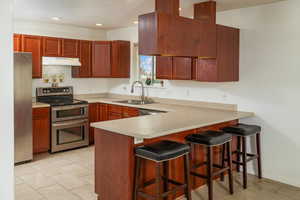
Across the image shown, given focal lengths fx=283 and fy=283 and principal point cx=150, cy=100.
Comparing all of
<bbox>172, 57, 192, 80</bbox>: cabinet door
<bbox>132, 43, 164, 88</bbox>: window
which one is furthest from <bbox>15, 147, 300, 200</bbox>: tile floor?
<bbox>132, 43, 164, 88</bbox>: window

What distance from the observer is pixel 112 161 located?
2941 millimetres

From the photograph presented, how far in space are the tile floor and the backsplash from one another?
5.35 feet

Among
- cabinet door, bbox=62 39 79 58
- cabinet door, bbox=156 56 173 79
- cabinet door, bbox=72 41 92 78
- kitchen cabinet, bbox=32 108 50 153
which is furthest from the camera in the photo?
cabinet door, bbox=72 41 92 78

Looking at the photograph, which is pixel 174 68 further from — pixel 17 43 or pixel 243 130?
pixel 17 43

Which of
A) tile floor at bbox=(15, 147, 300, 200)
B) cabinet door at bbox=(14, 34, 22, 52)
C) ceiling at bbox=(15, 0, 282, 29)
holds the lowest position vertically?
tile floor at bbox=(15, 147, 300, 200)

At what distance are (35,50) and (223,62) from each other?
330 cm

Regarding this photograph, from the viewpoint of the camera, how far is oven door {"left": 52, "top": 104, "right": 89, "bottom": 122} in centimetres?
502

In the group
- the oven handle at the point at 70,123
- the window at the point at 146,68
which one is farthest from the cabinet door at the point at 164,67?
the oven handle at the point at 70,123

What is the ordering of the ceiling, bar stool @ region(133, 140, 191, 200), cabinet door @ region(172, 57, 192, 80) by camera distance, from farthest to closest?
cabinet door @ region(172, 57, 192, 80) < the ceiling < bar stool @ region(133, 140, 191, 200)

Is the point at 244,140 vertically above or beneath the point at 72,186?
above

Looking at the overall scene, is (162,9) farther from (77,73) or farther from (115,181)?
(77,73)

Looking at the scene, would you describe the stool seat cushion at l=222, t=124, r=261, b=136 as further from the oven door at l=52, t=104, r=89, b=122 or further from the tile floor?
the oven door at l=52, t=104, r=89, b=122

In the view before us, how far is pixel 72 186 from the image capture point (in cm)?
362

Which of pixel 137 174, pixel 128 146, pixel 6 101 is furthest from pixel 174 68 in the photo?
pixel 6 101
